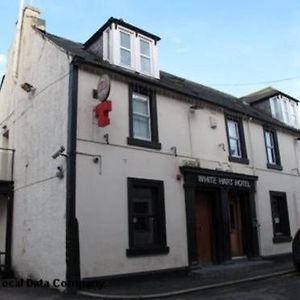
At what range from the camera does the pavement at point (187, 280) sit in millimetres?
9812

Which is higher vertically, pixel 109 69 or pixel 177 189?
pixel 109 69

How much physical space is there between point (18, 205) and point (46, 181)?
Answer: 2644 mm

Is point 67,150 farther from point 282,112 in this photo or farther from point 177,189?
point 282,112

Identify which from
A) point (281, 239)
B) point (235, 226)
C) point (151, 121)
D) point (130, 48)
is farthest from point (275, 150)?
point (130, 48)

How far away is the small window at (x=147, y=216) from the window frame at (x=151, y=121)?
112 cm

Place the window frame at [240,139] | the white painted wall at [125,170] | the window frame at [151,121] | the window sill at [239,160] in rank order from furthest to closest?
the window frame at [240,139], the window sill at [239,160], the window frame at [151,121], the white painted wall at [125,170]

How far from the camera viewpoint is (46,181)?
12.1 m

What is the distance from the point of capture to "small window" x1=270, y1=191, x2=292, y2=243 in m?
17.1

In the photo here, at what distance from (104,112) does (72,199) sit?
244cm

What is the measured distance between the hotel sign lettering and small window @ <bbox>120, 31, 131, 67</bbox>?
14.7ft

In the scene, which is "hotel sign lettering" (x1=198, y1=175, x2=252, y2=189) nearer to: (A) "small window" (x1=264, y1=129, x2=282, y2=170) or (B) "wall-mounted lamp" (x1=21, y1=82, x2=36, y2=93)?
(A) "small window" (x1=264, y1=129, x2=282, y2=170)

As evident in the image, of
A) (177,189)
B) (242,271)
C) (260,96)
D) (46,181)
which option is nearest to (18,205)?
(46,181)

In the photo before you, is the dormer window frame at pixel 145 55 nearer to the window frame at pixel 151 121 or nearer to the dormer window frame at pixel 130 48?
the dormer window frame at pixel 130 48

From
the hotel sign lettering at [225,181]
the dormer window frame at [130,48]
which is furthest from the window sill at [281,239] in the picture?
the dormer window frame at [130,48]
